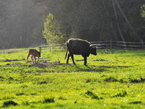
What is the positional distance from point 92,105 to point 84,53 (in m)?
13.6

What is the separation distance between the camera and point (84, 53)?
2102 cm

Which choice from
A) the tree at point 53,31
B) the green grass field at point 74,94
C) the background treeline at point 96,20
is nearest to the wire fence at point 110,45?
the background treeline at point 96,20

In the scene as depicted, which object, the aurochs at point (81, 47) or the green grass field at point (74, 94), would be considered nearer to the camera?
the green grass field at point (74, 94)

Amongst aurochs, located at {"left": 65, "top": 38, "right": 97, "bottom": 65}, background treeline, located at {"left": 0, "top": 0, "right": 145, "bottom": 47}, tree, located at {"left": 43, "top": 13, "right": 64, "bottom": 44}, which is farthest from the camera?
tree, located at {"left": 43, "top": 13, "right": 64, "bottom": 44}

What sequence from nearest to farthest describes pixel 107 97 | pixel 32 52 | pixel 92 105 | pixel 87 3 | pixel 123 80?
pixel 92 105 < pixel 107 97 < pixel 123 80 < pixel 32 52 < pixel 87 3

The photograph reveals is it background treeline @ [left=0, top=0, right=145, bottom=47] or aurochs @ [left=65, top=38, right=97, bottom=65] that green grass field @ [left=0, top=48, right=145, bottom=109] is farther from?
background treeline @ [left=0, top=0, right=145, bottom=47]

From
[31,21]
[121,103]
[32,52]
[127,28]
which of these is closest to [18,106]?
[121,103]

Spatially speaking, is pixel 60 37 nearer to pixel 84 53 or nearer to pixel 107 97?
pixel 84 53

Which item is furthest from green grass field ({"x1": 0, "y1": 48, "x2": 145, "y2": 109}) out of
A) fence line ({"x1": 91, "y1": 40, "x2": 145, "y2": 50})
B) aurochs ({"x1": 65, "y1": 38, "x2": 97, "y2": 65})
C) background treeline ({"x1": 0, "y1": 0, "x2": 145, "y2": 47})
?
background treeline ({"x1": 0, "y1": 0, "x2": 145, "y2": 47})

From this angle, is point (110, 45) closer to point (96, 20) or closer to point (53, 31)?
point (96, 20)

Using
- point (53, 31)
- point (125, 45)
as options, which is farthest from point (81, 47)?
point (53, 31)


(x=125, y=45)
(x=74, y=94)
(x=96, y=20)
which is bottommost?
(x=74, y=94)

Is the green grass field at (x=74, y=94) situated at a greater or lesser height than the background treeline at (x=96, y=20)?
→ lesser

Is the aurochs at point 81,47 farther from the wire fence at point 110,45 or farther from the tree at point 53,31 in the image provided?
the tree at point 53,31
